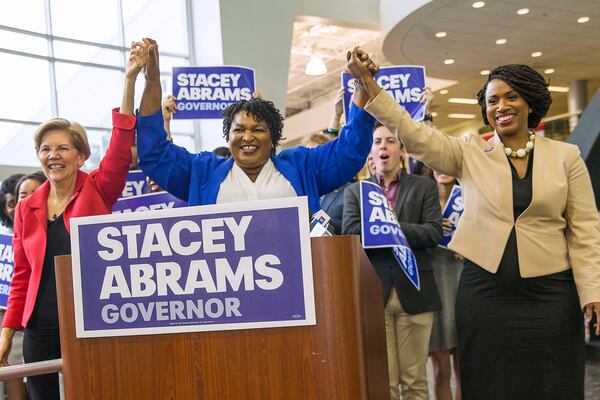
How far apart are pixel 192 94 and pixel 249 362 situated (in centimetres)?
388

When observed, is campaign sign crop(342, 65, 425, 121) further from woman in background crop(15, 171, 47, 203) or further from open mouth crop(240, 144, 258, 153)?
open mouth crop(240, 144, 258, 153)

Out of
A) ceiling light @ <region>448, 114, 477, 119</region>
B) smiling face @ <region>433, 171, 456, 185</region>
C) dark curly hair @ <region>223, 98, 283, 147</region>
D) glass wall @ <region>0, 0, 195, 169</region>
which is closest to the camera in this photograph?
dark curly hair @ <region>223, 98, 283, 147</region>

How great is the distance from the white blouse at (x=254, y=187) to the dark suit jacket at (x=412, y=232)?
1037 mm

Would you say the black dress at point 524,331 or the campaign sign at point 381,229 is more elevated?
the campaign sign at point 381,229

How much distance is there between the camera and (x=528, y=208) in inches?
83.9

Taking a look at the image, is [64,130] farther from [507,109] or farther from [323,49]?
[323,49]

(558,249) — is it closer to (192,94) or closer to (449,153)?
(449,153)

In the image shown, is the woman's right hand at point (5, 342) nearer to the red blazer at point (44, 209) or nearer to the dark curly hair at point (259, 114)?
the red blazer at point (44, 209)

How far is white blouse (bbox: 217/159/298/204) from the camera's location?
7.16 feet

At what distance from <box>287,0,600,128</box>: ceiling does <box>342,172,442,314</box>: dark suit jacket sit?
572 cm

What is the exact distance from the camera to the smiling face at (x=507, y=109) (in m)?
2.21

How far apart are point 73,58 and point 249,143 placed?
792 cm

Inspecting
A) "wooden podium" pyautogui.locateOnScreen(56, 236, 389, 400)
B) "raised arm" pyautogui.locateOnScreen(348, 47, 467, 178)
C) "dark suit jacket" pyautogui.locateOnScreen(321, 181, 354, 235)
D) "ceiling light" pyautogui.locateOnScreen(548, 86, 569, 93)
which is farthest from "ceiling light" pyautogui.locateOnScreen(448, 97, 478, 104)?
"wooden podium" pyautogui.locateOnScreen(56, 236, 389, 400)

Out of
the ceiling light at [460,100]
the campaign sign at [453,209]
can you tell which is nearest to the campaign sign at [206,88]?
the campaign sign at [453,209]
